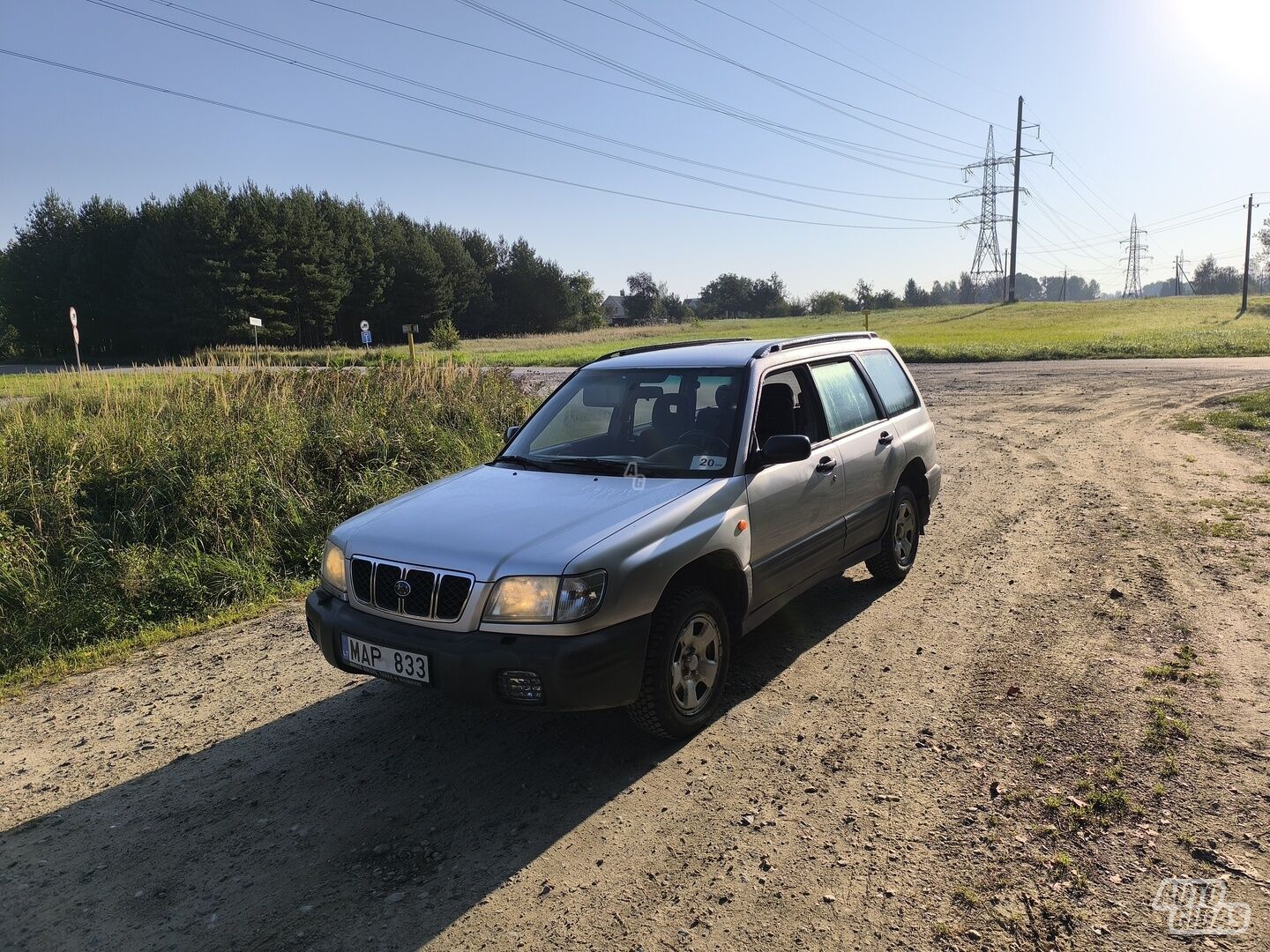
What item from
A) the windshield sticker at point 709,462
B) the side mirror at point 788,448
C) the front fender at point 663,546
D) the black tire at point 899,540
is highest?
the side mirror at point 788,448

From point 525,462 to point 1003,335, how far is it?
50481 millimetres

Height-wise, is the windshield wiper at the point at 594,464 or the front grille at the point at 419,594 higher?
the windshield wiper at the point at 594,464

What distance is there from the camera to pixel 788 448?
428 centimetres

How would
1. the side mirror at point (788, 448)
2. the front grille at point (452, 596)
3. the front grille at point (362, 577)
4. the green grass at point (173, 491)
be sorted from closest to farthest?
1. the front grille at point (452, 596)
2. the front grille at point (362, 577)
3. the side mirror at point (788, 448)
4. the green grass at point (173, 491)

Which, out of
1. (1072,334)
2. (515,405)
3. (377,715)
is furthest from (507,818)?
(1072,334)

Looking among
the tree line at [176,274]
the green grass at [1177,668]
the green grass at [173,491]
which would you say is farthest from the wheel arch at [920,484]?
the tree line at [176,274]

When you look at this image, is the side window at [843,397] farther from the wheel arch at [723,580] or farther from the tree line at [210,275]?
the tree line at [210,275]

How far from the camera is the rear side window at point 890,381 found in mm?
6109

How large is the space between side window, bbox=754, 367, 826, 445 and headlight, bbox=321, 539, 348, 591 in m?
2.27

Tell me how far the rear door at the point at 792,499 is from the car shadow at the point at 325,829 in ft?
2.20

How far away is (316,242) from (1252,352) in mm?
53173

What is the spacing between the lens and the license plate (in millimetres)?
3428

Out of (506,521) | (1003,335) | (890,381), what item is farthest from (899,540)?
(1003,335)

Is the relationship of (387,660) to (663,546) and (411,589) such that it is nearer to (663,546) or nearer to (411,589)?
(411,589)
